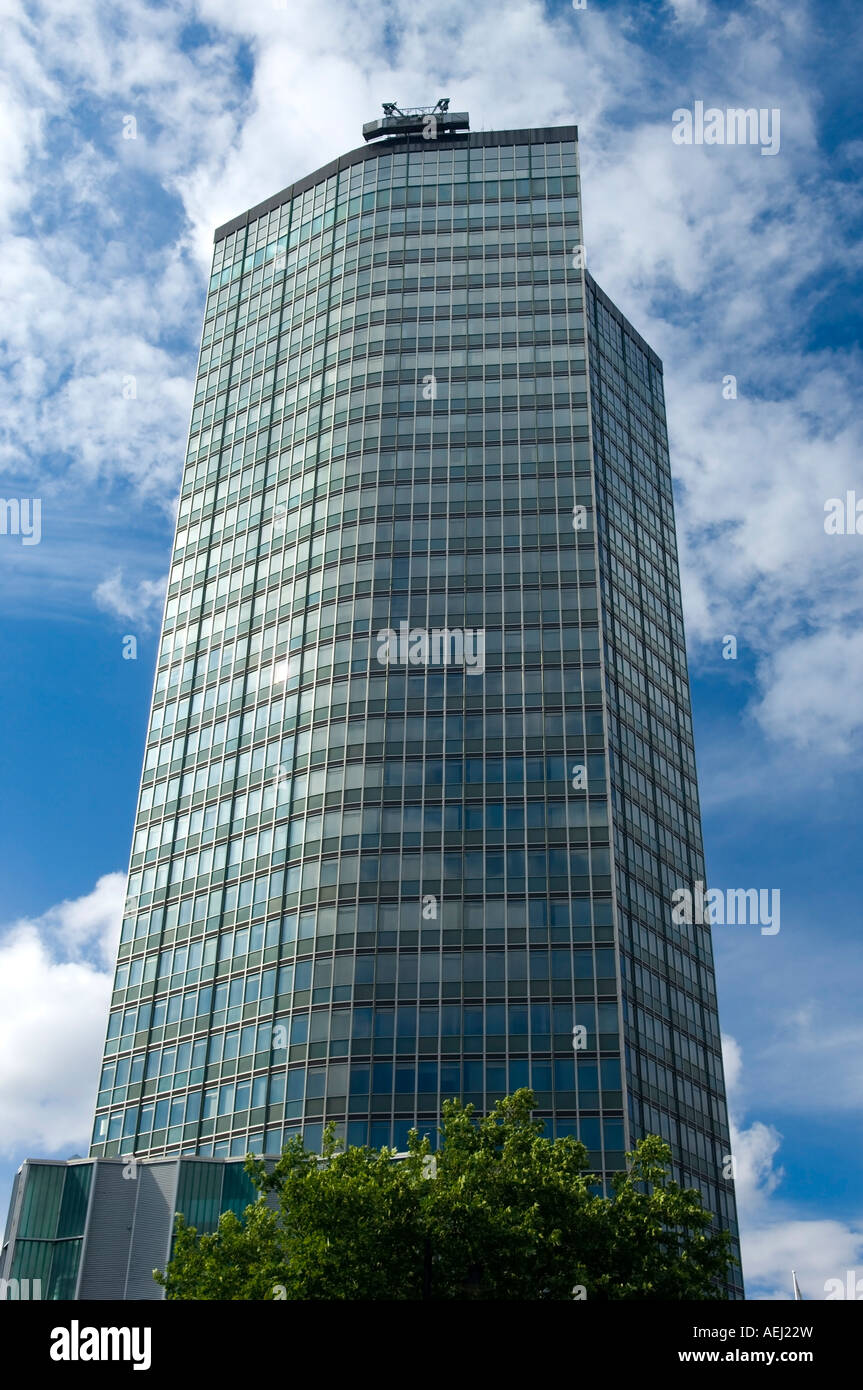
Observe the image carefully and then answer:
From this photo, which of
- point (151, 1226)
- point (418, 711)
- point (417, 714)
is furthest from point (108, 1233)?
point (418, 711)

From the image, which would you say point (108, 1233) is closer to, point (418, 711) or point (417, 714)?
point (417, 714)

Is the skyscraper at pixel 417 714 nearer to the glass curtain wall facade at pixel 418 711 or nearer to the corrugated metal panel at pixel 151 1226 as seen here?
the glass curtain wall facade at pixel 418 711

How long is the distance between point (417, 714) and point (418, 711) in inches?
8.9

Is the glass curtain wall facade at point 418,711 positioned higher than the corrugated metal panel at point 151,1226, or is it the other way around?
the glass curtain wall facade at point 418,711

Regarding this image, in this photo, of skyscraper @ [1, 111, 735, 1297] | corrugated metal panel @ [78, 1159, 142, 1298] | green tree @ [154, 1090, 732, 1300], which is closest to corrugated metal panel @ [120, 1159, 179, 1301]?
corrugated metal panel @ [78, 1159, 142, 1298]

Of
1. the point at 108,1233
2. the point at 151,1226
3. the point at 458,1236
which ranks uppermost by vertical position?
the point at 151,1226

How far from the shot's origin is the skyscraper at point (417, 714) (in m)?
83.4

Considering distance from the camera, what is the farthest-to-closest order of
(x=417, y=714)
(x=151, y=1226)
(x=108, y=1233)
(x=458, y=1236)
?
(x=417, y=714) → (x=108, y=1233) → (x=151, y=1226) → (x=458, y=1236)

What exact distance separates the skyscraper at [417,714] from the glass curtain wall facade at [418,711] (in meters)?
0.26

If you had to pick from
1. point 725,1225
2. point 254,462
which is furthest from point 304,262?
point 725,1225

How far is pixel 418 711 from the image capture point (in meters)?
94.2

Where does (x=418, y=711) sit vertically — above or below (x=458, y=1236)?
above

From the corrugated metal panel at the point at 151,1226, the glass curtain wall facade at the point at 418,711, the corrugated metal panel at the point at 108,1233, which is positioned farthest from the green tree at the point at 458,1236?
the glass curtain wall facade at the point at 418,711

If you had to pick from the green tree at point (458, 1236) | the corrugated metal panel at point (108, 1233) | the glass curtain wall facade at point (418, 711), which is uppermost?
the glass curtain wall facade at point (418, 711)
